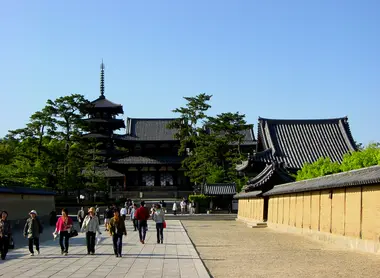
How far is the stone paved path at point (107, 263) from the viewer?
12.8m

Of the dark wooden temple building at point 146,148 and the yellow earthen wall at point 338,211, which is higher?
the dark wooden temple building at point 146,148

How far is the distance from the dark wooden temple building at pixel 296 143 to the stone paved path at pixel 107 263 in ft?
83.3

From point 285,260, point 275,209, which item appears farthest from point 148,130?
point 285,260

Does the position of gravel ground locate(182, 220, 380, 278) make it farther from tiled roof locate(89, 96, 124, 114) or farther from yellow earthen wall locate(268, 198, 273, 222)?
tiled roof locate(89, 96, 124, 114)

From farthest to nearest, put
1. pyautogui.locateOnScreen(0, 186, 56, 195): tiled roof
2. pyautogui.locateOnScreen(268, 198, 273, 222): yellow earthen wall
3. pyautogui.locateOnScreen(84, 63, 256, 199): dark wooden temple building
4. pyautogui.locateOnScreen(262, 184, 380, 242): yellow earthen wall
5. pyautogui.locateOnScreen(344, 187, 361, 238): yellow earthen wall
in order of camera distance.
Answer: pyautogui.locateOnScreen(84, 63, 256, 199): dark wooden temple building, pyautogui.locateOnScreen(268, 198, 273, 222): yellow earthen wall, pyautogui.locateOnScreen(0, 186, 56, 195): tiled roof, pyautogui.locateOnScreen(344, 187, 361, 238): yellow earthen wall, pyautogui.locateOnScreen(262, 184, 380, 242): yellow earthen wall

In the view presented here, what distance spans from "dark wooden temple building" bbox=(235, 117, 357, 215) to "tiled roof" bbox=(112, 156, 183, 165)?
27.6 meters

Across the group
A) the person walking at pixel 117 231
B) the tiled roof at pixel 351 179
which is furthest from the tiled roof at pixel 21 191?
the tiled roof at pixel 351 179

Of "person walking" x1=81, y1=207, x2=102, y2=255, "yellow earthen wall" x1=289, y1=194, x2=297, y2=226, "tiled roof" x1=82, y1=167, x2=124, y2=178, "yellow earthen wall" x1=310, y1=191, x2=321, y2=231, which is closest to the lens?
"person walking" x1=81, y1=207, x2=102, y2=255

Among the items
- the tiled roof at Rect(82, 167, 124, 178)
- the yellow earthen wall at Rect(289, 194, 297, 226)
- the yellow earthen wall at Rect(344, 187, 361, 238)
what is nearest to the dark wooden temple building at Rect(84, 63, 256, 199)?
the tiled roof at Rect(82, 167, 124, 178)

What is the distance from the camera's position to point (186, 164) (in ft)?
244

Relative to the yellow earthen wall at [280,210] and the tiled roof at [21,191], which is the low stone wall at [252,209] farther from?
the tiled roof at [21,191]

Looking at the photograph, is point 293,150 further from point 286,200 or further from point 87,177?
point 87,177

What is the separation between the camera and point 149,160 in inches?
3147

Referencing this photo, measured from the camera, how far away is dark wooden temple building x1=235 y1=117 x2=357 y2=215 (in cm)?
4638
